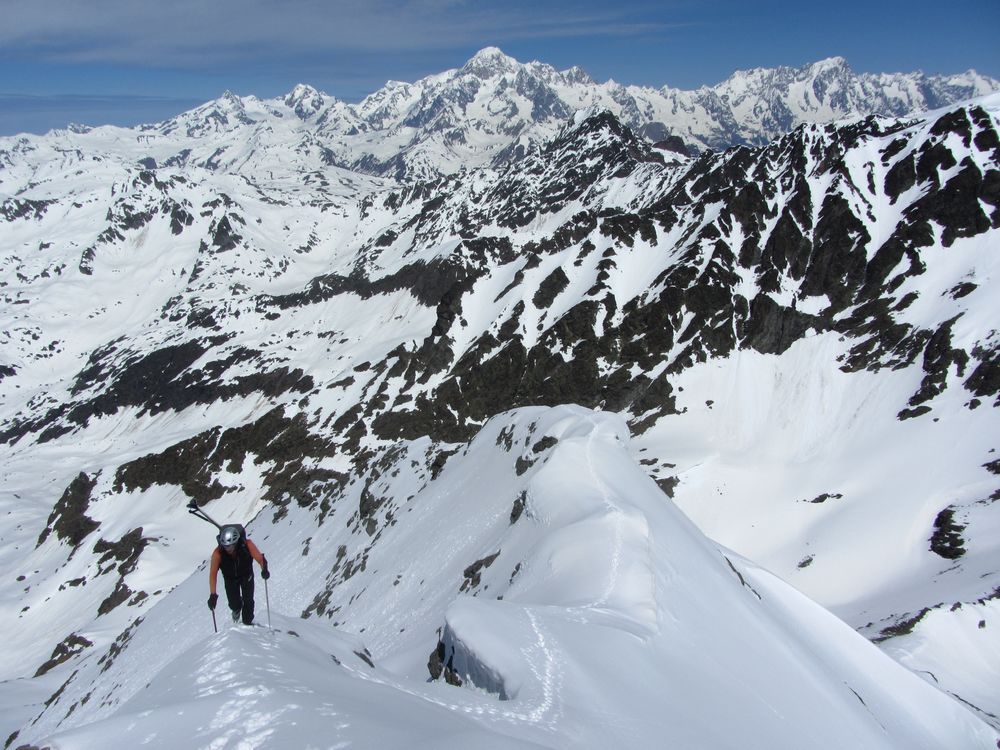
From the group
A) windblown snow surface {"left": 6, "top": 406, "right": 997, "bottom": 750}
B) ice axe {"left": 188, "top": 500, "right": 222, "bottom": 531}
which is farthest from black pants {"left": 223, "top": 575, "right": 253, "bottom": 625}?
ice axe {"left": 188, "top": 500, "right": 222, "bottom": 531}

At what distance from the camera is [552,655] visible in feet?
47.4

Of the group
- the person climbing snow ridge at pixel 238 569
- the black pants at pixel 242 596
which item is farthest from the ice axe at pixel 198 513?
the black pants at pixel 242 596

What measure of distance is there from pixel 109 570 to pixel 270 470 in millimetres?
30954

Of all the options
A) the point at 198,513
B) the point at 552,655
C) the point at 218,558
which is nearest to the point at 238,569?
the point at 218,558

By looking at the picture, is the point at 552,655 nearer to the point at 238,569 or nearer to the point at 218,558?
the point at 238,569

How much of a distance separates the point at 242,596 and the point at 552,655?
26.5ft

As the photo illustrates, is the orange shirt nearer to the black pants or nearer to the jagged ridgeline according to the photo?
the black pants

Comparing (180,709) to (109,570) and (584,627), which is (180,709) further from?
(109,570)

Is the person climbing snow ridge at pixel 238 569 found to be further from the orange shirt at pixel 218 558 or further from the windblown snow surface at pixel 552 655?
the windblown snow surface at pixel 552 655

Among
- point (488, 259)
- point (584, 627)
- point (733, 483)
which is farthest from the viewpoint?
point (488, 259)

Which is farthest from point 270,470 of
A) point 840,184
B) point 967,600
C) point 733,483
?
point 840,184

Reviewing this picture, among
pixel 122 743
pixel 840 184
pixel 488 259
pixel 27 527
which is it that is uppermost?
pixel 488 259

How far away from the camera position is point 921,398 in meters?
78.9

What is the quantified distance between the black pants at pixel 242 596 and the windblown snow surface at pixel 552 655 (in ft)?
2.85
